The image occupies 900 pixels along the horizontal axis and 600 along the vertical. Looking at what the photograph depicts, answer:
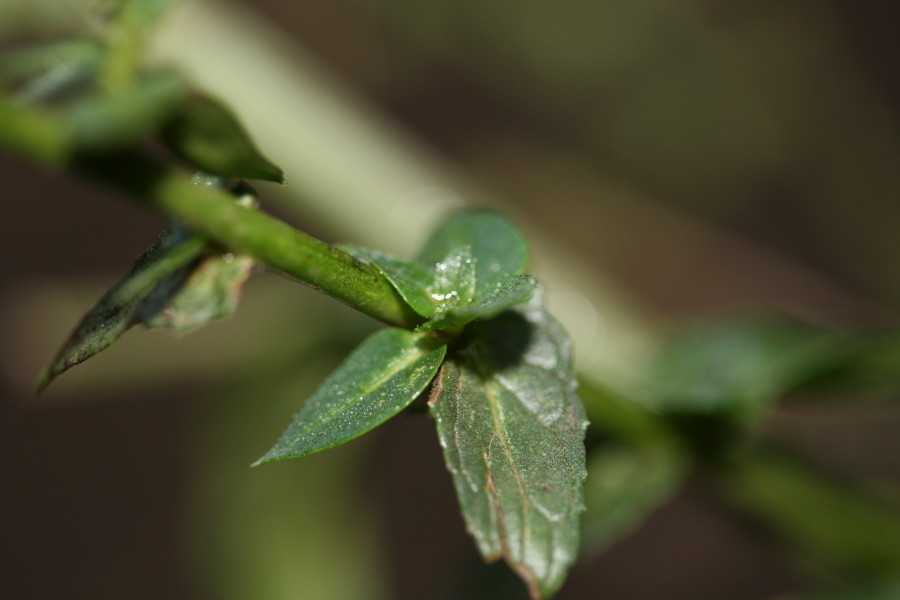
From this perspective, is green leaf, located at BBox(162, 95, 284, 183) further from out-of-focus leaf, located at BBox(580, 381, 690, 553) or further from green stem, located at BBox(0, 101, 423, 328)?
out-of-focus leaf, located at BBox(580, 381, 690, 553)

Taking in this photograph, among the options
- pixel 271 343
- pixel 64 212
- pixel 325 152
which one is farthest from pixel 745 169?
pixel 64 212

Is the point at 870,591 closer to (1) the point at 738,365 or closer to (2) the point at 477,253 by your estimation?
(1) the point at 738,365

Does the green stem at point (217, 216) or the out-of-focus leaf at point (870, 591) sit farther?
the out-of-focus leaf at point (870, 591)

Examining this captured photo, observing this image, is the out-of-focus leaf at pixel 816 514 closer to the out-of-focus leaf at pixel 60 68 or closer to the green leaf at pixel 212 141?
the green leaf at pixel 212 141

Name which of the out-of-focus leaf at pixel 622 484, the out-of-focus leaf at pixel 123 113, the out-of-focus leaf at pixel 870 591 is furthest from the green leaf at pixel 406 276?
the out-of-focus leaf at pixel 870 591

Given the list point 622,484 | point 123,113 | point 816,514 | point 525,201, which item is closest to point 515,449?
point 123,113

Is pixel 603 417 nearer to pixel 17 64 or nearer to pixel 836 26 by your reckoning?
pixel 17 64
